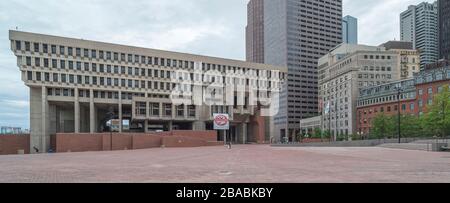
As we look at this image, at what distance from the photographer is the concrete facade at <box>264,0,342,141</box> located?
173 meters

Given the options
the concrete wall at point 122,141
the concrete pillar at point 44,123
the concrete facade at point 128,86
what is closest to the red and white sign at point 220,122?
the concrete wall at point 122,141

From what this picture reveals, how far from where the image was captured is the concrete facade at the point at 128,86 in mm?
63781

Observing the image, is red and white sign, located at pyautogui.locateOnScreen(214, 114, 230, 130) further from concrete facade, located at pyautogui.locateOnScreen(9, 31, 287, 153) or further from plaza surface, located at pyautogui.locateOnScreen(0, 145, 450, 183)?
plaza surface, located at pyautogui.locateOnScreen(0, 145, 450, 183)

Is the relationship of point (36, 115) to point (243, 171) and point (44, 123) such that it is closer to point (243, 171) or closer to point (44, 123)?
point (44, 123)

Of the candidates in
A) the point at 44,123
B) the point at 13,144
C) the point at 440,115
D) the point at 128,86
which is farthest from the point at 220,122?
the point at 13,144

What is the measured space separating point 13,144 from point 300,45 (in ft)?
507

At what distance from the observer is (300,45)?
181 meters

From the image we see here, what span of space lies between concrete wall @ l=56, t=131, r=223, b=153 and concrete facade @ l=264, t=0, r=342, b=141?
12120cm

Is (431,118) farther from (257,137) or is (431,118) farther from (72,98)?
(72,98)

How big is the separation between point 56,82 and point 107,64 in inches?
431

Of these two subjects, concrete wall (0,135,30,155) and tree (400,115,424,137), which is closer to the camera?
concrete wall (0,135,30,155)

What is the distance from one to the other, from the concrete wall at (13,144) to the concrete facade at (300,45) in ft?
428

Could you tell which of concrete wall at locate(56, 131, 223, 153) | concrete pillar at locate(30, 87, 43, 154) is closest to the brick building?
concrete wall at locate(56, 131, 223, 153)

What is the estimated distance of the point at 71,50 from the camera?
66.5 meters
